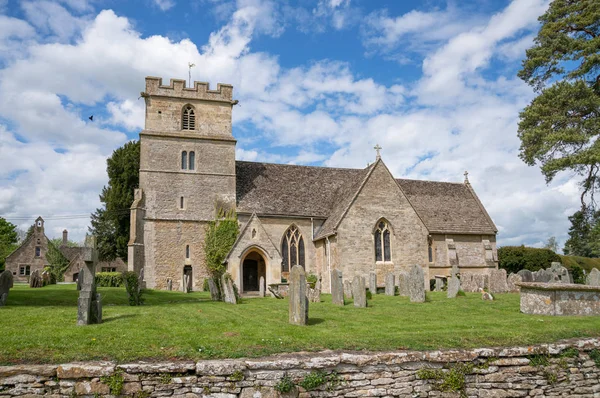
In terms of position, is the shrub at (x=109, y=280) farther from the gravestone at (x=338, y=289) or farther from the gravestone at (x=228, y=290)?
the gravestone at (x=338, y=289)

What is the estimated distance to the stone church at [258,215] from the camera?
25859mm

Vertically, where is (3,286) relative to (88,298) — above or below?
above

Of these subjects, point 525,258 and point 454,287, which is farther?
point 525,258

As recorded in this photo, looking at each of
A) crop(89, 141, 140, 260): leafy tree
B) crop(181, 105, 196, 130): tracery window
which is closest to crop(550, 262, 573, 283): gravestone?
crop(181, 105, 196, 130): tracery window

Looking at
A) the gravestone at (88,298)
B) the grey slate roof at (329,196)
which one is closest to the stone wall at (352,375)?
the gravestone at (88,298)

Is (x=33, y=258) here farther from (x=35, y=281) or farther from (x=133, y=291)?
(x=133, y=291)

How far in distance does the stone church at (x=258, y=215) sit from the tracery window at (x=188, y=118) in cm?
7

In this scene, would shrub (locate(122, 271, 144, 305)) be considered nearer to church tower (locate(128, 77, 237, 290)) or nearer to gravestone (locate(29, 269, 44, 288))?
church tower (locate(128, 77, 237, 290))

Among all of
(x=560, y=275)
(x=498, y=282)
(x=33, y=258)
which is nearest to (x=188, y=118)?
(x=498, y=282)

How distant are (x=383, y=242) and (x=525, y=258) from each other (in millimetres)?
13010

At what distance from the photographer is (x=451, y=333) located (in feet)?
32.2

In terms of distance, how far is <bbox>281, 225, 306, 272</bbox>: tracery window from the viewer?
1078 inches

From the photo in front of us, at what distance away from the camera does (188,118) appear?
96.7 ft

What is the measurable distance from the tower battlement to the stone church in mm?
65
